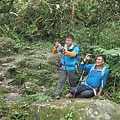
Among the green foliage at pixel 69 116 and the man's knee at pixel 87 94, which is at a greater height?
the man's knee at pixel 87 94

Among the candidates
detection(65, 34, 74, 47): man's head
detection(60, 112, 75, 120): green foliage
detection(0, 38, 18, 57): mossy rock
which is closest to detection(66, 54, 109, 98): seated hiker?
detection(65, 34, 74, 47): man's head

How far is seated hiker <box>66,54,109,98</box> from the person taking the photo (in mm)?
5863

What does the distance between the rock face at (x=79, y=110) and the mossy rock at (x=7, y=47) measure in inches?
168

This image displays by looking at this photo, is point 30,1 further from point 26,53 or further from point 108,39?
point 108,39

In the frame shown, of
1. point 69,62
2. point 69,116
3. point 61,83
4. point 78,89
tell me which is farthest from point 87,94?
point 69,116

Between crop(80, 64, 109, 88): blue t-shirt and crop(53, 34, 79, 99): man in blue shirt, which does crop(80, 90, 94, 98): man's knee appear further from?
crop(53, 34, 79, 99): man in blue shirt

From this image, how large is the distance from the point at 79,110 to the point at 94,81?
1.00 m

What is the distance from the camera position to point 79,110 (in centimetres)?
508

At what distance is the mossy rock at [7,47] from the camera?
9.32 metres

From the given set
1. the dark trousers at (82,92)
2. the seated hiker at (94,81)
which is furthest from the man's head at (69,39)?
the dark trousers at (82,92)

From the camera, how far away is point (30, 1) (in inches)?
455

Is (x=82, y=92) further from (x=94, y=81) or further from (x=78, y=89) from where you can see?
(x=94, y=81)

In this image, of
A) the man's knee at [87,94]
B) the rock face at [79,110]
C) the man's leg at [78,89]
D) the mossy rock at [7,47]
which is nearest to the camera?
the rock face at [79,110]

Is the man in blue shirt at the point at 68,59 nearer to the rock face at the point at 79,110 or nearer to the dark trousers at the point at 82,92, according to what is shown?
the dark trousers at the point at 82,92
